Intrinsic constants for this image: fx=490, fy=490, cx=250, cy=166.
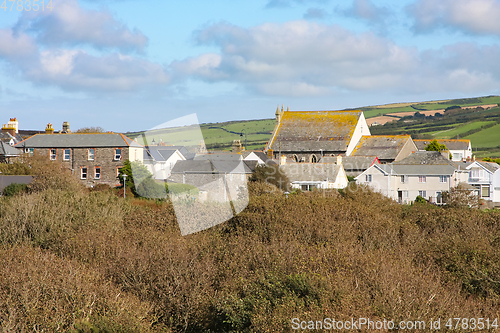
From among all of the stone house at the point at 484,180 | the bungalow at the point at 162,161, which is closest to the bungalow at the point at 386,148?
the stone house at the point at 484,180

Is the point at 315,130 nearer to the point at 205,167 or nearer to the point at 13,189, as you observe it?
the point at 205,167

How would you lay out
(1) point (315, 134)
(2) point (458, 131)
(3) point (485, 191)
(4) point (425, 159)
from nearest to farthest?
(4) point (425, 159)
(3) point (485, 191)
(1) point (315, 134)
(2) point (458, 131)

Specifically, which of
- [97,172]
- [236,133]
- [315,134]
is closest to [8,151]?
[97,172]

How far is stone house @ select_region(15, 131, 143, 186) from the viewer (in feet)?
150

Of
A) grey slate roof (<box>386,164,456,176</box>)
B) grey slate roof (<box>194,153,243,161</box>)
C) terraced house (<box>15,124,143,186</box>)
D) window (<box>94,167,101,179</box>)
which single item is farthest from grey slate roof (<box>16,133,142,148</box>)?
grey slate roof (<box>386,164,456,176</box>)

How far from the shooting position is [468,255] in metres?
14.1

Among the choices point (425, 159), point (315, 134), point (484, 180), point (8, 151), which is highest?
point (315, 134)

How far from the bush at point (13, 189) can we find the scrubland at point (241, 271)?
1162 centimetres

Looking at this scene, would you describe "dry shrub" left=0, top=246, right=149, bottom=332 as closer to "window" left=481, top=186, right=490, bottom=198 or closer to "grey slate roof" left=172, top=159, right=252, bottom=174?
"grey slate roof" left=172, top=159, right=252, bottom=174

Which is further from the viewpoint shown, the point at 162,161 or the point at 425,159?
the point at 425,159

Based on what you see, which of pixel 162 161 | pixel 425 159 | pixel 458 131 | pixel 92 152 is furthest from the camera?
pixel 458 131

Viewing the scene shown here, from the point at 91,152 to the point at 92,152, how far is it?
0.36ft

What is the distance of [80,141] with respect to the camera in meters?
47.0

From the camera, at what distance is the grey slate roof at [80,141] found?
4601 centimetres
